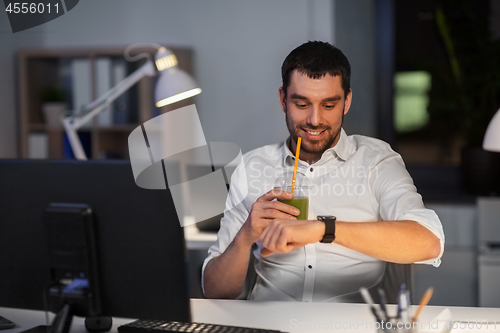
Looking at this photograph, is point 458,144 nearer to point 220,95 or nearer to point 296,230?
point 220,95

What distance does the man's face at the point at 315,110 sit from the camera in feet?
5.24

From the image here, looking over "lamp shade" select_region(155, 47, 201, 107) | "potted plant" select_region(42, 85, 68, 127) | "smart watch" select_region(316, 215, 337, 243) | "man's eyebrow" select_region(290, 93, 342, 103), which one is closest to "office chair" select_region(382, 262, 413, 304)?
"smart watch" select_region(316, 215, 337, 243)

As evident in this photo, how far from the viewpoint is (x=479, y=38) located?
9.92 feet

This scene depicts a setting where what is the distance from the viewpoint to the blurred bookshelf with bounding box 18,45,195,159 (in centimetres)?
319

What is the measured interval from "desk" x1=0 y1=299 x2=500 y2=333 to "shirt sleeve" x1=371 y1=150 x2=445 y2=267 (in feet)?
0.83

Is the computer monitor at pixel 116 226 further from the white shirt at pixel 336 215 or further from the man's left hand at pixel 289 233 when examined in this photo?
the white shirt at pixel 336 215

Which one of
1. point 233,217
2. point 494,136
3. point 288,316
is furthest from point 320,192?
point 494,136

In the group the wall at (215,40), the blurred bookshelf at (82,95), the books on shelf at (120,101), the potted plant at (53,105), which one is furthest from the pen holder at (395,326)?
the potted plant at (53,105)

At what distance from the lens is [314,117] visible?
1613 mm

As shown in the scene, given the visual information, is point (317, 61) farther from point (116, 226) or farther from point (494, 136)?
point (116, 226)

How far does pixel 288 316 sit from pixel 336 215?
1.77 feet

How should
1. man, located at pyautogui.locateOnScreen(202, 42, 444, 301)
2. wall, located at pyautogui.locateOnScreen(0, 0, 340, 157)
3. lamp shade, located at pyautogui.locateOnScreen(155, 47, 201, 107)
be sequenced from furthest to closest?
wall, located at pyautogui.locateOnScreen(0, 0, 340, 157)
lamp shade, located at pyautogui.locateOnScreen(155, 47, 201, 107)
man, located at pyautogui.locateOnScreen(202, 42, 444, 301)

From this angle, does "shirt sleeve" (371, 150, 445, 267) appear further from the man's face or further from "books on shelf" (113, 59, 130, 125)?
"books on shelf" (113, 59, 130, 125)

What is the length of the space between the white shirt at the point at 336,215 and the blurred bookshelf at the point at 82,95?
1706mm
